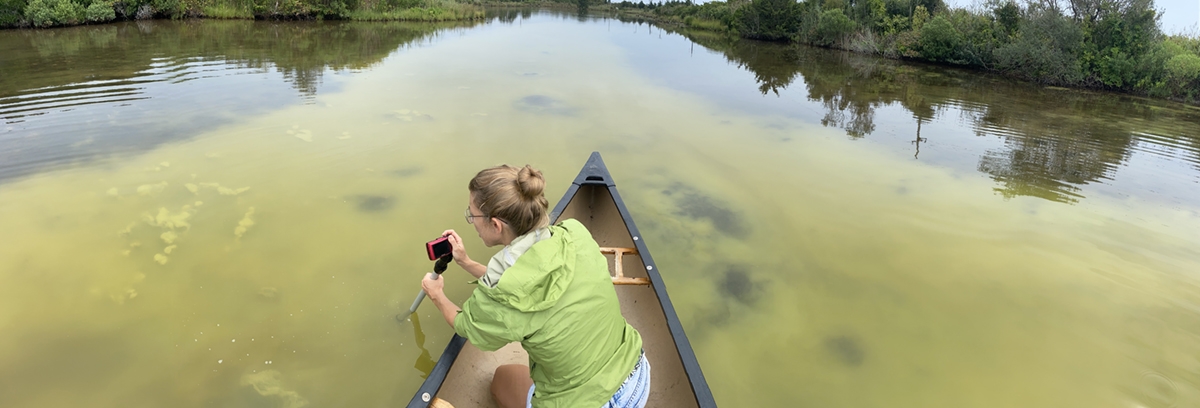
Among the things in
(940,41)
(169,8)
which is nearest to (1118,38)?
(940,41)

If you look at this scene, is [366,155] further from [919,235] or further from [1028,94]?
[1028,94]

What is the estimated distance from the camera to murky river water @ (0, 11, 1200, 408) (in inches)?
129

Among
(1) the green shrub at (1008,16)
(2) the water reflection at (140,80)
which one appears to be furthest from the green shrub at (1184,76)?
(2) the water reflection at (140,80)

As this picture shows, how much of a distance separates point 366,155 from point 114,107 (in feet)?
14.6

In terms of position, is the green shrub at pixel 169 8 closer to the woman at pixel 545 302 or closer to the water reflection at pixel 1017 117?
the water reflection at pixel 1017 117

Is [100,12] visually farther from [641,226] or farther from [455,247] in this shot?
[455,247]

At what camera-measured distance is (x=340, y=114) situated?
8367mm

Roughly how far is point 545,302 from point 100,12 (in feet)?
81.1

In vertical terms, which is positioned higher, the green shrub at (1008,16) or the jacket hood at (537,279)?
the green shrub at (1008,16)

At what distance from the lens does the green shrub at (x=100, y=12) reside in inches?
723

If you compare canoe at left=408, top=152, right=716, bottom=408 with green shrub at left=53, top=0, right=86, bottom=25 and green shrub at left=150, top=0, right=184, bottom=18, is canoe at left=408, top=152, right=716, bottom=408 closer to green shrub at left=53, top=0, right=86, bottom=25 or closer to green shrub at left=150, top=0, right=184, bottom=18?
green shrub at left=53, top=0, right=86, bottom=25

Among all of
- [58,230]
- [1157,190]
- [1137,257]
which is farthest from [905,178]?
[58,230]

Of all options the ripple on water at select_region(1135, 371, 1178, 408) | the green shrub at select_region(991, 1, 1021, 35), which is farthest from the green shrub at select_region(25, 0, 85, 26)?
the green shrub at select_region(991, 1, 1021, 35)

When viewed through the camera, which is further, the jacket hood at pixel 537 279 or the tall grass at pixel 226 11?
the tall grass at pixel 226 11
